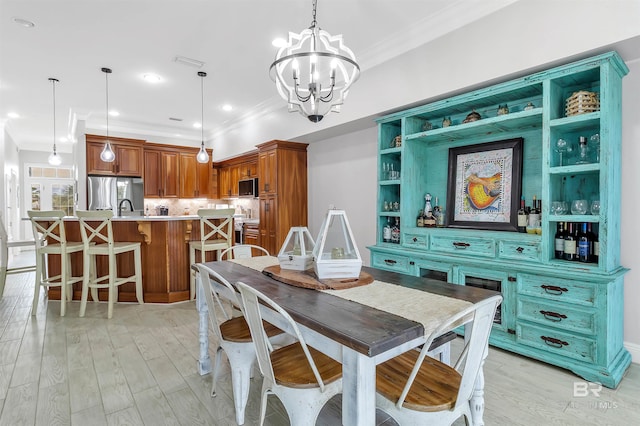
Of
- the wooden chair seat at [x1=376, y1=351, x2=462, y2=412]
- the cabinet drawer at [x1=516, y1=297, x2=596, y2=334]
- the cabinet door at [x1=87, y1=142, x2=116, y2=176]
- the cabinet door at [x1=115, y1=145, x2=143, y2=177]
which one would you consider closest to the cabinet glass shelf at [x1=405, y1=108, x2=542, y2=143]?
the cabinet drawer at [x1=516, y1=297, x2=596, y2=334]

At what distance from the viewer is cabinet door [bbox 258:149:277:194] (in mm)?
5316

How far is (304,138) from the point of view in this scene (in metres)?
5.09

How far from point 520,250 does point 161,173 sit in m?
6.71

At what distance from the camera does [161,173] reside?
703cm

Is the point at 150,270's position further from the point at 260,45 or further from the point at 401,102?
the point at 401,102

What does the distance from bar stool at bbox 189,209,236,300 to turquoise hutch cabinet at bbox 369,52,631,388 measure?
7.17 feet

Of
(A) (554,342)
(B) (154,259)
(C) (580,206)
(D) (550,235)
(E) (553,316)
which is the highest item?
(C) (580,206)

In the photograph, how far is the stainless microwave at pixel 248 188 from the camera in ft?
21.2

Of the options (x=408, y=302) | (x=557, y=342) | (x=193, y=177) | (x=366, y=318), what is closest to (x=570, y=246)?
(x=557, y=342)

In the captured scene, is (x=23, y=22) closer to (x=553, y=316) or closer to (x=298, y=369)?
A: (x=298, y=369)

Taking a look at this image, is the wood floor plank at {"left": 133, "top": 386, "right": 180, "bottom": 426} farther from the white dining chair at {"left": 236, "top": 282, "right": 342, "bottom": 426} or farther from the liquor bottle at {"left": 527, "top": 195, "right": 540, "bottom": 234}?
the liquor bottle at {"left": 527, "top": 195, "right": 540, "bottom": 234}

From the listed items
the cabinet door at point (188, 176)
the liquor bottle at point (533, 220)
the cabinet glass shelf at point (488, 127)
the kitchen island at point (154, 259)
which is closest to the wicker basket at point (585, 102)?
the cabinet glass shelf at point (488, 127)

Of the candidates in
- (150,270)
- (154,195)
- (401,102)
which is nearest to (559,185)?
(401,102)

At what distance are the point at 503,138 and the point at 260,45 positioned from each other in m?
Answer: 2.66
